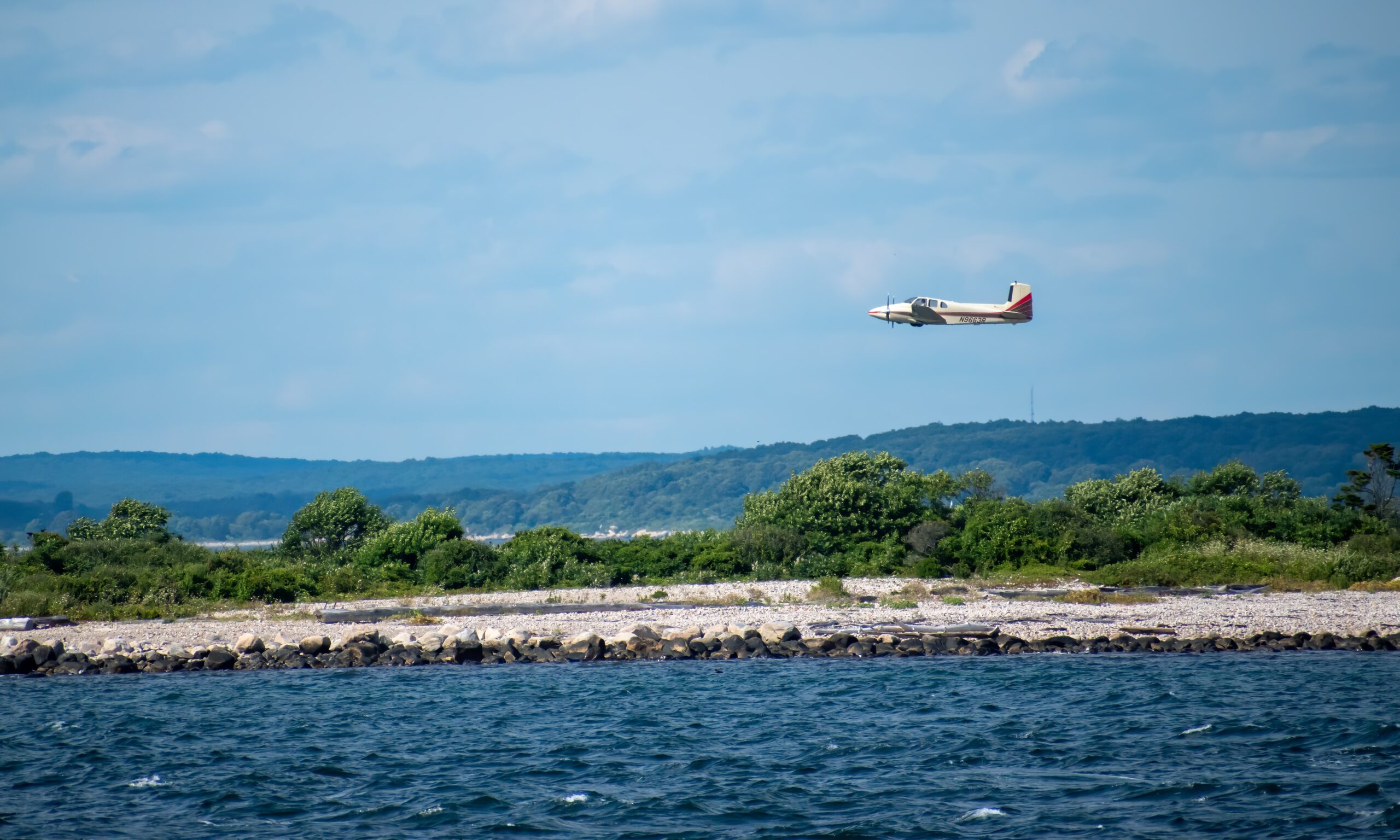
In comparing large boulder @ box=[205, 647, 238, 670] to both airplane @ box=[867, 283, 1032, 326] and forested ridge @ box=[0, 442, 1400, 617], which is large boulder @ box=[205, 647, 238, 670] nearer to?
forested ridge @ box=[0, 442, 1400, 617]

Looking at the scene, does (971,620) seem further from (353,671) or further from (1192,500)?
(1192,500)

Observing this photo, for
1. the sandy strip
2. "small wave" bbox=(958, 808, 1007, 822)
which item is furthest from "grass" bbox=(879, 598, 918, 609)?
"small wave" bbox=(958, 808, 1007, 822)

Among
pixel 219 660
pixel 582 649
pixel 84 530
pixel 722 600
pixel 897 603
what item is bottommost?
pixel 219 660

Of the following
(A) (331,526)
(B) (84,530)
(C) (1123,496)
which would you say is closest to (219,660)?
(A) (331,526)

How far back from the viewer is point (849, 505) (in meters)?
Result: 45.3

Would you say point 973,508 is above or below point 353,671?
above

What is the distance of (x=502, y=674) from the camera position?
89.4ft

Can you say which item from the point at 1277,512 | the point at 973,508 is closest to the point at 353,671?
the point at 973,508

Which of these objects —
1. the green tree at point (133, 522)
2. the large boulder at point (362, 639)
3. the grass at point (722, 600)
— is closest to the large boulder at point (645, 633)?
the large boulder at point (362, 639)

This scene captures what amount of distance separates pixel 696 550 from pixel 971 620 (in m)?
14.9

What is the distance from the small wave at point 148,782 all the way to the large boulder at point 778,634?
44.9ft

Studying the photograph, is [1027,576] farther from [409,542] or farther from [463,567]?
[409,542]

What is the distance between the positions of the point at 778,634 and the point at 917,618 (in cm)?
437

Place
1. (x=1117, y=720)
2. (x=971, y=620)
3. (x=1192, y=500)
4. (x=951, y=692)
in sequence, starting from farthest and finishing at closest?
(x=1192, y=500) < (x=971, y=620) < (x=951, y=692) < (x=1117, y=720)
